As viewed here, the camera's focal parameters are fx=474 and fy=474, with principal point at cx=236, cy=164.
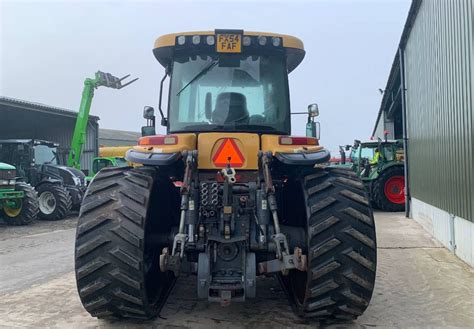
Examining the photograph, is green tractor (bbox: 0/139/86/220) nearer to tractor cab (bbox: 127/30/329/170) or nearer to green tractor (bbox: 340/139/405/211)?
green tractor (bbox: 340/139/405/211)

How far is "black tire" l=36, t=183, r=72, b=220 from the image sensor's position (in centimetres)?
1445

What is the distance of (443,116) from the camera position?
28.3 ft

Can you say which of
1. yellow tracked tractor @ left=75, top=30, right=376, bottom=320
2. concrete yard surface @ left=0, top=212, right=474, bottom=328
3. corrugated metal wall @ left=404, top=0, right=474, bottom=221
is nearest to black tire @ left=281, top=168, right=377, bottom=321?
yellow tracked tractor @ left=75, top=30, right=376, bottom=320

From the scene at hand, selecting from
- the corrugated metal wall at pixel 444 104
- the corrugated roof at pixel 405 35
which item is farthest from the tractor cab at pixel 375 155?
the corrugated metal wall at pixel 444 104

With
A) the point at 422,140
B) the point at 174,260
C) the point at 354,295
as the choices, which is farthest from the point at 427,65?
the point at 174,260

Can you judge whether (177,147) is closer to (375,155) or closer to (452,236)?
(452,236)

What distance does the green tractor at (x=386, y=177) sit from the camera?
50.8 ft

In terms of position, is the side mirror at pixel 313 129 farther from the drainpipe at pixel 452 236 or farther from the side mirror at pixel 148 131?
the drainpipe at pixel 452 236

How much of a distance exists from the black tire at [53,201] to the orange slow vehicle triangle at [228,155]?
11.3m

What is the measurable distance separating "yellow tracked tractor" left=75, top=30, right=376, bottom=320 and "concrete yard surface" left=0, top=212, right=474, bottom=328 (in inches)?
11.7

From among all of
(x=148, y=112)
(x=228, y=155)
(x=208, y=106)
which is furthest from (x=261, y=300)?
(x=148, y=112)

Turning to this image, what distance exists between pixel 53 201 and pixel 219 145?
1178cm

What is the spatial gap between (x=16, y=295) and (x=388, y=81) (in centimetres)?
1880

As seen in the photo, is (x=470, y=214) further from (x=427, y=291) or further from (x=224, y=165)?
(x=224, y=165)
